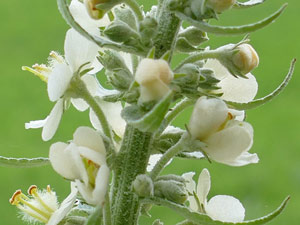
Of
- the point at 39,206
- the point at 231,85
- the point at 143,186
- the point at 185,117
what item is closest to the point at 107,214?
the point at 143,186

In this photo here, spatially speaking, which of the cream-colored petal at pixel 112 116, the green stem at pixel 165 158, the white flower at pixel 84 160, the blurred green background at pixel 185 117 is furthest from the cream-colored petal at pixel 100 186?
the blurred green background at pixel 185 117

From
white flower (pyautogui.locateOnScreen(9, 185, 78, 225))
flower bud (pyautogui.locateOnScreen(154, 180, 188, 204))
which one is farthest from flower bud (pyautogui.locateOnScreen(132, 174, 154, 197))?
white flower (pyautogui.locateOnScreen(9, 185, 78, 225))

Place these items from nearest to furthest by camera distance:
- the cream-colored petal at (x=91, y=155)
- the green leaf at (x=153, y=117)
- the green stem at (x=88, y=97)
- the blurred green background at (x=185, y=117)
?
the green leaf at (x=153, y=117) → the cream-colored petal at (x=91, y=155) → the green stem at (x=88, y=97) → the blurred green background at (x=185, y=117)

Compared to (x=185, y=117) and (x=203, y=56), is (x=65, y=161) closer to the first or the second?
(x=203, y=56)

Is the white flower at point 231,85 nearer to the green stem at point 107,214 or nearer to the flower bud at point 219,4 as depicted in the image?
the flower bud at point 219,4

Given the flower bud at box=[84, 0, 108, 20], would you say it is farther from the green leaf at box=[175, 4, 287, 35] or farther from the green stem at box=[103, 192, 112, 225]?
the green stem at box=[103, 192, 112, 225]

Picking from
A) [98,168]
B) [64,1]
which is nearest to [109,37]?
[64,1]
